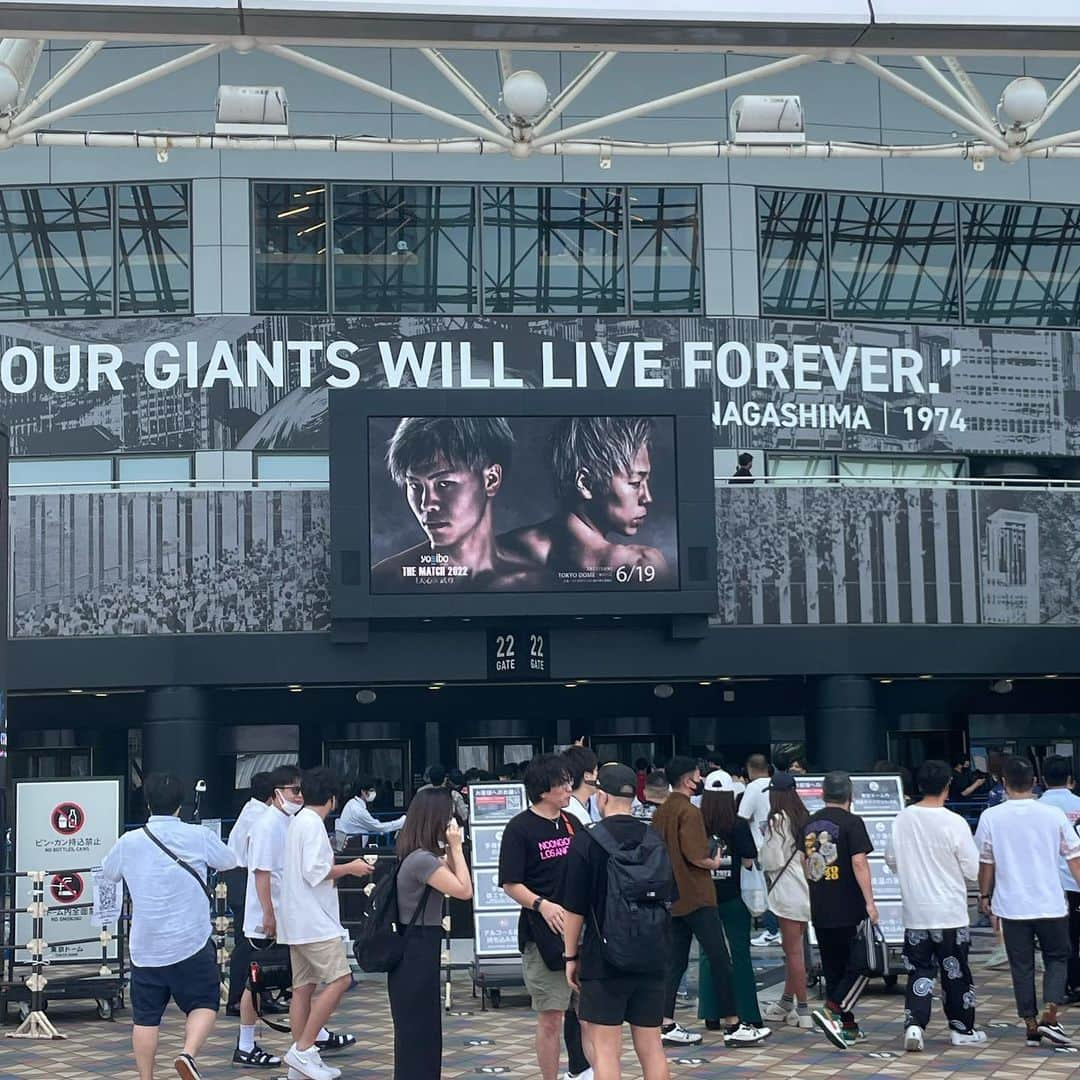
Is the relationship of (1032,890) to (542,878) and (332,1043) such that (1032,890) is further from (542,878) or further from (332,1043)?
(332,1043)

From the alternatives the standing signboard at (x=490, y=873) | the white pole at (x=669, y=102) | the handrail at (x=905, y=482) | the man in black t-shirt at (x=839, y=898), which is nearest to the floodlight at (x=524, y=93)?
the white pole at (x=669, y=102)

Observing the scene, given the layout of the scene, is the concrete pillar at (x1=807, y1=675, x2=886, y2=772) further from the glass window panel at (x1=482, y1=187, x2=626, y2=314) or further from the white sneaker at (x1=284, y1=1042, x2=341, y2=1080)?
the white sneaker at (x1=284, y1=1042, x2=341, y2=1080)

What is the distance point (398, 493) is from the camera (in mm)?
22078

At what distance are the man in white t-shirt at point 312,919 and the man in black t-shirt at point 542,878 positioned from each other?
4.31 feet

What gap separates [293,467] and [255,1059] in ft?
45.7

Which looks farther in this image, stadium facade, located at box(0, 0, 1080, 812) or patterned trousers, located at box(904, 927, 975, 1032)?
stadium facade, located at box(0, 0, 1080, 812)

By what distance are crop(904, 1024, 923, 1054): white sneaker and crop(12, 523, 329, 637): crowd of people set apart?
13394 millimetres

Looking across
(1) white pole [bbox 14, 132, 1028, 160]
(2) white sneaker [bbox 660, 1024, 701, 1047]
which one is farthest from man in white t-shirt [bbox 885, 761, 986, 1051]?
(1) white pole [bbox 14, 132, 1028, 160]

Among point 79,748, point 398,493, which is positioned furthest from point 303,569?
point 79,748

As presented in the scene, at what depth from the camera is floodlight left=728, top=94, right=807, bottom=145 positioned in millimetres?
17219

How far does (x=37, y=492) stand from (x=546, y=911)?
16154 millimetres

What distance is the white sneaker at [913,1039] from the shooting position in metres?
10.4

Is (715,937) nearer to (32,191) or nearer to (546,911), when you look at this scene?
(546,911)

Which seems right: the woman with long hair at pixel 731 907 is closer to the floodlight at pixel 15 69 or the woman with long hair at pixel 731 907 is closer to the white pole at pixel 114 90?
the white pole at pixel 114 90
